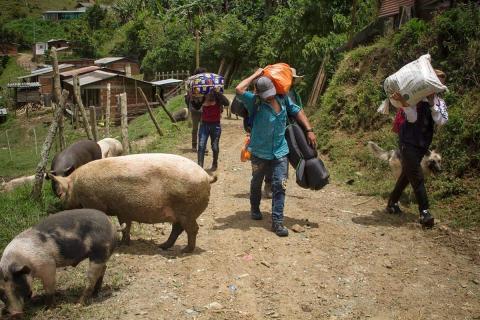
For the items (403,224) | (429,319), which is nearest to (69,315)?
(429,319)

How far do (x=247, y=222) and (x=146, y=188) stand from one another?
1765 mm

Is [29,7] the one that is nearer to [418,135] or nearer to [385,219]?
[385,219]

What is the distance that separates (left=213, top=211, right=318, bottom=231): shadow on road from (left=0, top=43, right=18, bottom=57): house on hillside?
66.4m

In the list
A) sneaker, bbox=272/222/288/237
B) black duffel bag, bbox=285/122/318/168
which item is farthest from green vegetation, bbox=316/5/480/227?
sneaker, bbox=272/222/288/237

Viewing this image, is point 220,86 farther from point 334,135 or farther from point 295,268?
point 295,268

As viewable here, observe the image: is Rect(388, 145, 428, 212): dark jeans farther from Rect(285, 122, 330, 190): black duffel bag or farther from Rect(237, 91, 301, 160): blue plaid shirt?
Rect(237, 91, 301, 160): blue plaid shirt

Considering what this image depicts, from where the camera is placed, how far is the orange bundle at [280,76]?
5656 millimetres

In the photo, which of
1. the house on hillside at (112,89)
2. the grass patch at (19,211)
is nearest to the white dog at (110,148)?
the grass patch at (19,211)

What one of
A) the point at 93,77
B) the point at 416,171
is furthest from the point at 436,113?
the point at 93,77

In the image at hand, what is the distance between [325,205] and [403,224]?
1.38m

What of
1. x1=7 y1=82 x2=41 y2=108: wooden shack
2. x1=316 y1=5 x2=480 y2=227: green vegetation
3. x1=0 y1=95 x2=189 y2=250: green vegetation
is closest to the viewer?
x1=0 y1=95 x2=189 y2=250: green vegetation

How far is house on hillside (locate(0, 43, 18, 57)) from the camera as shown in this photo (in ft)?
210

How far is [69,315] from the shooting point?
4078mm

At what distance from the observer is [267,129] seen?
5.77 metres
